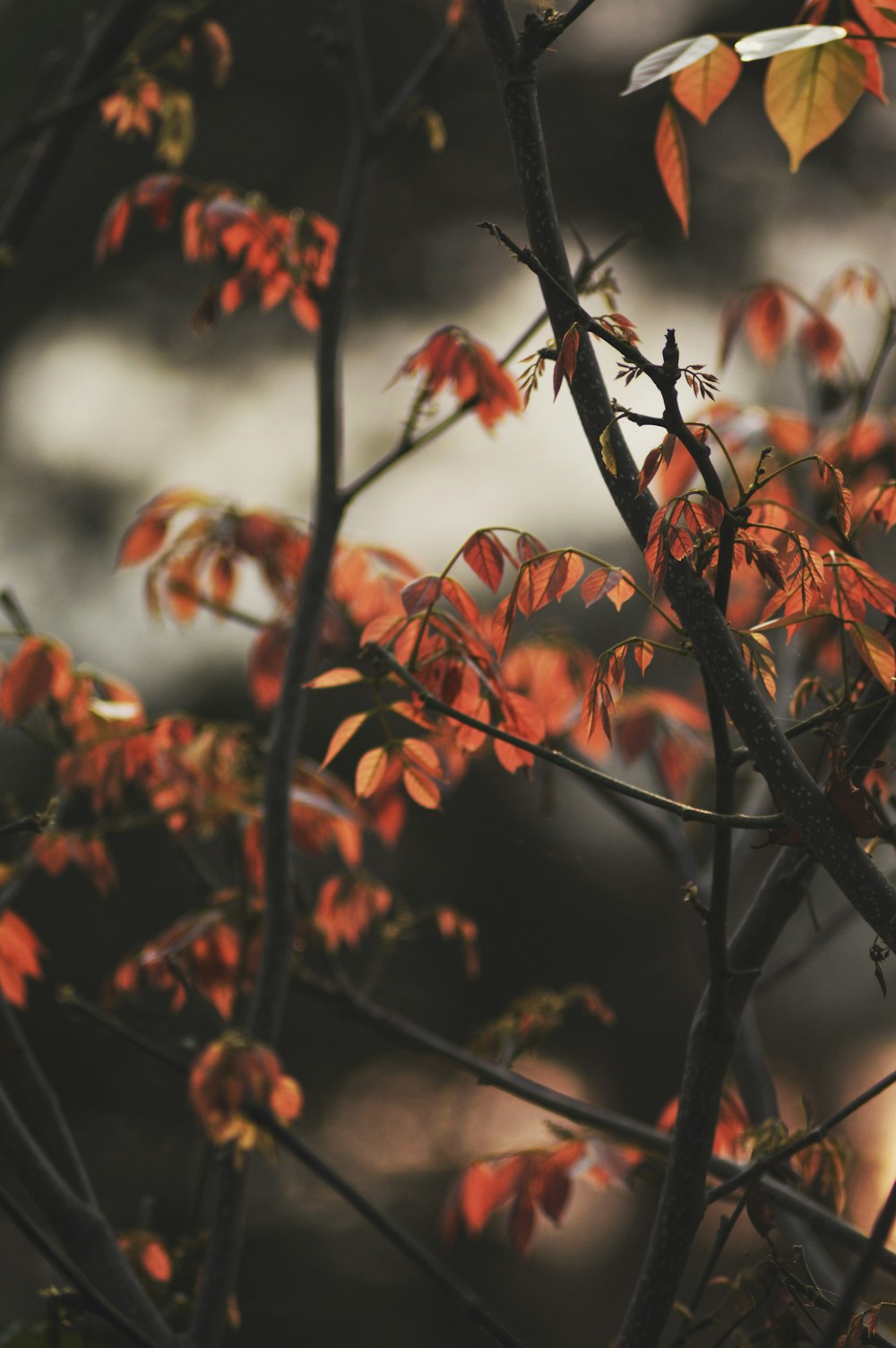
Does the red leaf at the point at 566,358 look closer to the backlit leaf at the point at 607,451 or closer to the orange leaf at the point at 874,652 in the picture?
the backlit leaf at the point at 607,451

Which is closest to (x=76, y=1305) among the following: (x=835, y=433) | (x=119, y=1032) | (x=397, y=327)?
(x=119, y=1032)

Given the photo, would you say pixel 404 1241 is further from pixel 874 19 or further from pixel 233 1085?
pixel 874 19

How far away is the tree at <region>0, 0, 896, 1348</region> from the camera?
51 cm

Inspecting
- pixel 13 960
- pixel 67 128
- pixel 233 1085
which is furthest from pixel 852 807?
pixel 67 128

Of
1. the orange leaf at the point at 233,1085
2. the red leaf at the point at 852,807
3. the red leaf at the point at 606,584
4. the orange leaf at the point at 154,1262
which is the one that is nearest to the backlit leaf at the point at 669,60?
the red leaf at the point at 606,584

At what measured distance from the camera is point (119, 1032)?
917 millimetres

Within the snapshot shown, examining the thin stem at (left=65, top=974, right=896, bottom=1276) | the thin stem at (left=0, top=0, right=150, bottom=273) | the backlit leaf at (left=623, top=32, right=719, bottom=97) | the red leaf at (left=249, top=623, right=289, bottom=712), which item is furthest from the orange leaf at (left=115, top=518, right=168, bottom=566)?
the backlit leaf at (left=623, top=32, right=719, bottom=97)

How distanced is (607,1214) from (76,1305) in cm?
247

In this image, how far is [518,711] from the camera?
739mm

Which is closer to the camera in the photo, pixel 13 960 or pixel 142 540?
pixel 13 960

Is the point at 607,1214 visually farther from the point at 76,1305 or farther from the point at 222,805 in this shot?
the point at 76,1305

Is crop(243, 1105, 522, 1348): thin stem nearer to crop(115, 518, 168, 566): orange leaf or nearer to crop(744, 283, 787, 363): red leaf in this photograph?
crop(115, 518, 168, 566): orange leaf

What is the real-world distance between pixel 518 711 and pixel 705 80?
389 mm

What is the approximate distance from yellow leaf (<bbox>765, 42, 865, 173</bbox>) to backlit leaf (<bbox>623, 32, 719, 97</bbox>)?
3 cm
